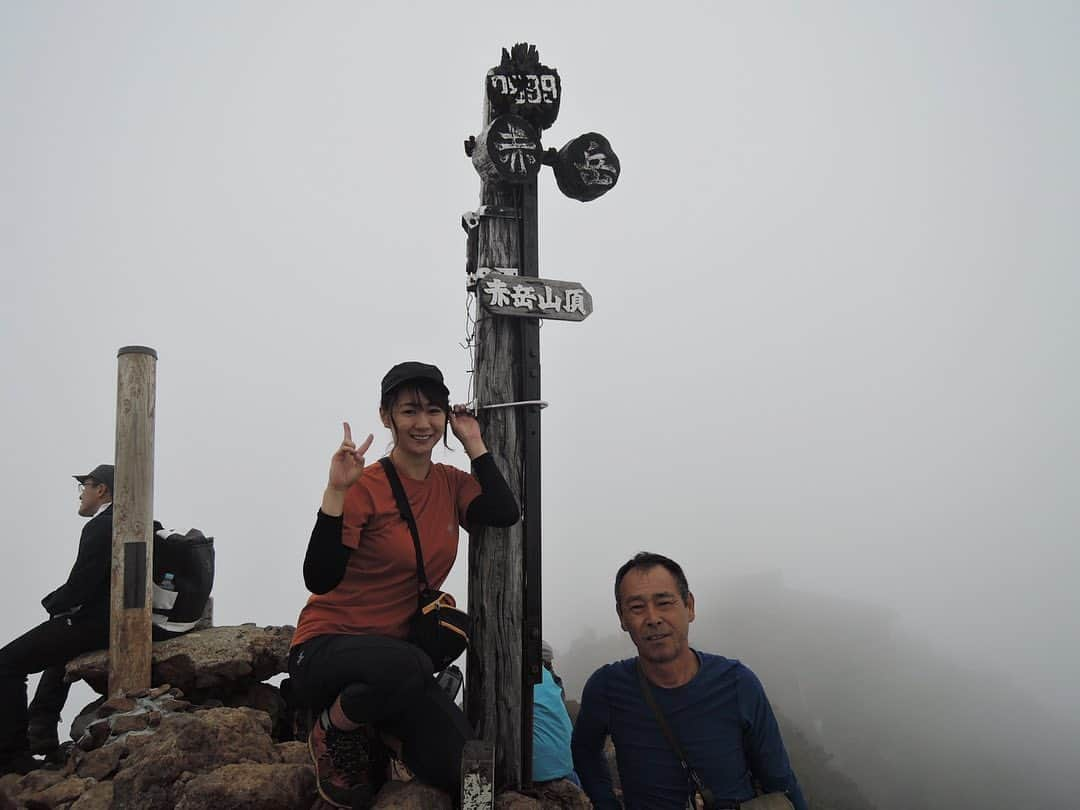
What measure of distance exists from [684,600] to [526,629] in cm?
123

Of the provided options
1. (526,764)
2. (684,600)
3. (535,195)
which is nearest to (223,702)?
(526,764)

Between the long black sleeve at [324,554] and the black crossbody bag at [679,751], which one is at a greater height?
the long black sleeve at [324,554]

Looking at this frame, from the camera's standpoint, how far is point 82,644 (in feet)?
19.3

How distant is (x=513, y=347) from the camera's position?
4.29 metres

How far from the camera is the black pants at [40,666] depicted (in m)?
5.67

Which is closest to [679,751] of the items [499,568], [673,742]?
[673,742]

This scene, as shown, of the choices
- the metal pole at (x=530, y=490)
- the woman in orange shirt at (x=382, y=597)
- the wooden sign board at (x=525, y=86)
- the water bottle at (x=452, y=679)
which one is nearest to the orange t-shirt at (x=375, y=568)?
the woman in orange shirt at (x=382, y=597)

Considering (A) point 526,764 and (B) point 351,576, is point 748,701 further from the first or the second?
(B) point 351,576

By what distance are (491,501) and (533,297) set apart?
4.28ft

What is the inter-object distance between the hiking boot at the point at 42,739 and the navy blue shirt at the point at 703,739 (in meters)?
5.48

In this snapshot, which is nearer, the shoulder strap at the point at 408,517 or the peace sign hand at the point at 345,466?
the peace sign hand at the point at 345,466

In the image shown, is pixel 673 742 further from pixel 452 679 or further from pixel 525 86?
pixel 525 86

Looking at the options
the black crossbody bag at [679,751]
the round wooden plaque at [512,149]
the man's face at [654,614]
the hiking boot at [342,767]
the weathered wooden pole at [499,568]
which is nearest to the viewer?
the black crossbody bag at [679,751]

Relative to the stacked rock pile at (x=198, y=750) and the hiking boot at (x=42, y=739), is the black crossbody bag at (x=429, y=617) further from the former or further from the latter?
the hiking boot at (x=42, y=739)
